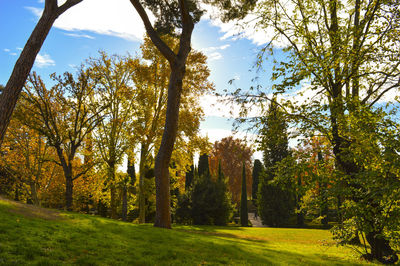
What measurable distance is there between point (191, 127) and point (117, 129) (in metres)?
6.80

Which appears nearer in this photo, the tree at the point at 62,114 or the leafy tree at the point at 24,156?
the tree at the point at 62,114

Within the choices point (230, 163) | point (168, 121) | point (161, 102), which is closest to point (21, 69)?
point (168, 121)

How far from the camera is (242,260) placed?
7695 mm

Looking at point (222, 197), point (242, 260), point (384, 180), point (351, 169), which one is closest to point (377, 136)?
point (384, 180)

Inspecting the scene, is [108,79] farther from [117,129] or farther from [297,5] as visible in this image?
[297,5]

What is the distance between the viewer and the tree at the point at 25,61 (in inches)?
267

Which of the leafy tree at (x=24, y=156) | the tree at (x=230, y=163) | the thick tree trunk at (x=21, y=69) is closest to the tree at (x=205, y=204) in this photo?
the leafy tree at (x=24, y=156)

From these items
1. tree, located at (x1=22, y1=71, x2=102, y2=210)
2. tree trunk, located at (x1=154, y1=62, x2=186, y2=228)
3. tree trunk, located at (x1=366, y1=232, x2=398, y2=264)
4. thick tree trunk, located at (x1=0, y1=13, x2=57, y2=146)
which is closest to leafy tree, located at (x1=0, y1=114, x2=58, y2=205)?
tree, located at (x1=22, y1=71, x2=102, y2=210)

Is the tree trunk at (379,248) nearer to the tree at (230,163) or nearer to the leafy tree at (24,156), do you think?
the leafy tree at (24,156)

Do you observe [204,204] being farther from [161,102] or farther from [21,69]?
[21,69]

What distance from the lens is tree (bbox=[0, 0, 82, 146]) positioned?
22.3 feet

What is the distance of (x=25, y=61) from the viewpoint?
7.16m

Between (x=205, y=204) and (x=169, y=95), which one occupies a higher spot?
(x=169, y=95)

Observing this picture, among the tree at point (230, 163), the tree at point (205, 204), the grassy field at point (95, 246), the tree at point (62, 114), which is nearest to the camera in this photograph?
the grassy field at point (95, 246)
